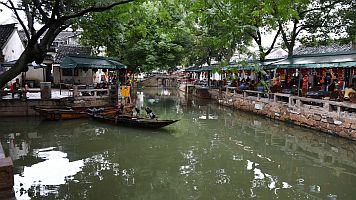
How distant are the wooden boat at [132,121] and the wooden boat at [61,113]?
98 centimetres

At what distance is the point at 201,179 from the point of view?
25.2ft

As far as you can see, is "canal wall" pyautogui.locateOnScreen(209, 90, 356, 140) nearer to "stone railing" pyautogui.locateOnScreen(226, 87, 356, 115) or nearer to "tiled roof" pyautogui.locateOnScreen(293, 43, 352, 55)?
"stone railing" pyautogui.locateOnScreen(226, 87, 356, 115)

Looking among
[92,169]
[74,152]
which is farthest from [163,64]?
[92,169]

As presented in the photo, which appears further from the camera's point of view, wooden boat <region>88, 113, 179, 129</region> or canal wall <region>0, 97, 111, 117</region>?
canal wall <region>0, 97, 111, 117</region>

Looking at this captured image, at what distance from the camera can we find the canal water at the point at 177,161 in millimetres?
6965

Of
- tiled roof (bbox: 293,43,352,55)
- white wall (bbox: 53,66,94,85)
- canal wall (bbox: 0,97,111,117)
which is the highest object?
tiled roof (bbox: 293,43,352,55)

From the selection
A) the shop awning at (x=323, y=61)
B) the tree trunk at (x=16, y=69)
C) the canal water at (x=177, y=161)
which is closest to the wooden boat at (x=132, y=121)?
the canal water at (x=177, y=161)

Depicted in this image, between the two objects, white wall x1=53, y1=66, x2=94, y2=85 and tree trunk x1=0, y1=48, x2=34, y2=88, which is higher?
white wall x1=53, y1=66, x2=94, y2=85

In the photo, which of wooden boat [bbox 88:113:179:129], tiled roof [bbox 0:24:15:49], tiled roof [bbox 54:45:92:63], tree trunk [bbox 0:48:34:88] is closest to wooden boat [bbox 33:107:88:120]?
wooden boat [bbox 88:113:179:129]

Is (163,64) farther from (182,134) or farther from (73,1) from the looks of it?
(73,1)

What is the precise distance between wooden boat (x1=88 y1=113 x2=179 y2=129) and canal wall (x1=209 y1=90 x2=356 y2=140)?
648 centimetres

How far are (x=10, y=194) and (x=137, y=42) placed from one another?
17947 millimetres

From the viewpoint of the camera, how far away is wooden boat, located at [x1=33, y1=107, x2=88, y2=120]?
47.8 ft

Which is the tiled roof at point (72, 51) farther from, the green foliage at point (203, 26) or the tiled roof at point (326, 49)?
the tiled roof at point (326, 49)
